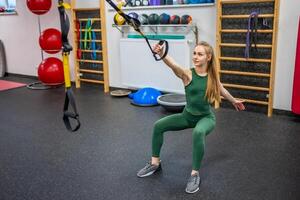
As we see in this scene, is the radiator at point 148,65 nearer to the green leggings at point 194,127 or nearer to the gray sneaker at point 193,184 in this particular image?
the green leggings at point 194,127

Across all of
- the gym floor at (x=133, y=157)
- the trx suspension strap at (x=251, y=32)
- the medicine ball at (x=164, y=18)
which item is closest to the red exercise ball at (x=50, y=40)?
the gym floor at (x=133, y=157)

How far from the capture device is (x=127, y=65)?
5008 millimetres

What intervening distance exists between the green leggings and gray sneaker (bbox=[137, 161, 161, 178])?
93 mm

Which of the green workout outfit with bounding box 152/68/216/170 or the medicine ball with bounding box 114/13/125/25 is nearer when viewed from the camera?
the green workout outfit with bounding box 152/68/216/170

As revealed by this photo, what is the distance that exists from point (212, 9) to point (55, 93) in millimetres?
2755

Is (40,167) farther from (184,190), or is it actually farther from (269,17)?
(269,17)

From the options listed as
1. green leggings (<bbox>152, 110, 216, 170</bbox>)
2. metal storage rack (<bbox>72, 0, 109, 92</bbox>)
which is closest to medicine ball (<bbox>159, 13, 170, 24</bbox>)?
metal storage rack (<bbox>72, 0, 109, 92</bbox>)

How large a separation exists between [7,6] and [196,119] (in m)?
5.96

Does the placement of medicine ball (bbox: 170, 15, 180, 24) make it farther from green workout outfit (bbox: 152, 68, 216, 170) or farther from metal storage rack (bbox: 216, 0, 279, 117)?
green workout outfit (bbox: 152, 68, 216, 170)

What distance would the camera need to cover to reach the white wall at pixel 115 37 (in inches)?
147

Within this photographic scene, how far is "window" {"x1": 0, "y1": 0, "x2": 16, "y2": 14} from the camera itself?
21.8ft

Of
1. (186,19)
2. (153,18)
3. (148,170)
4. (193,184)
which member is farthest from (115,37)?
(193,184)

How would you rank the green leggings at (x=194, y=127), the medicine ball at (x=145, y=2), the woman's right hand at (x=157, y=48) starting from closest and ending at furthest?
the woman's right hand at (x=157, y=48), the green leggings at (x=194, y=127), the medicine ball at (x=145, y=2)

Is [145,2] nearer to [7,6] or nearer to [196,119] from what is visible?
[196,119]
